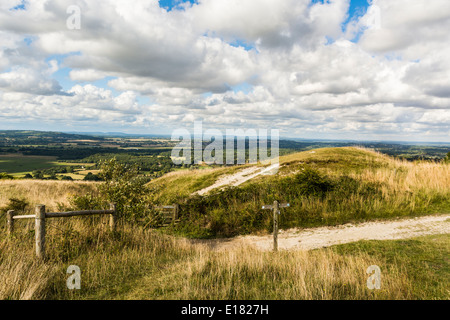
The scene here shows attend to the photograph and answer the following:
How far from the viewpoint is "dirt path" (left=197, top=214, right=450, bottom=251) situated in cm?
1122

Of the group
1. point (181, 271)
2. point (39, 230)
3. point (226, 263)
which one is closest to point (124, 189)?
point (39, 230)

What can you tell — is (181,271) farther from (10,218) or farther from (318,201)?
(318,201)

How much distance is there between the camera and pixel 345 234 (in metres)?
12.2

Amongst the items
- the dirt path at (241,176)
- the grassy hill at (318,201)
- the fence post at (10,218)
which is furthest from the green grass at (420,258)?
the dirt path at (241,176)

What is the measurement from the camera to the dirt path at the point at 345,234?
442 inches

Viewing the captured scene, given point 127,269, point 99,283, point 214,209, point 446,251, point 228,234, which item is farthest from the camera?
point 214,209

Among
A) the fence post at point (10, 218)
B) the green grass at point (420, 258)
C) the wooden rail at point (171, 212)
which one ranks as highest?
the fence post at point (10, 218)

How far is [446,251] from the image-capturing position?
846 cm

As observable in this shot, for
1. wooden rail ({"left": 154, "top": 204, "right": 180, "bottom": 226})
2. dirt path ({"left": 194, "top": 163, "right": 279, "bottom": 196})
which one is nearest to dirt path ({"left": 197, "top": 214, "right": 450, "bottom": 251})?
wooden rail ({"left": 154, "top": 204, "right": 180, "bottom": 226})

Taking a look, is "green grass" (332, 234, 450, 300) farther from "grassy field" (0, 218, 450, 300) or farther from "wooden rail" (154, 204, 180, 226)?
"wooden rail" (154, 204, 180, 226)

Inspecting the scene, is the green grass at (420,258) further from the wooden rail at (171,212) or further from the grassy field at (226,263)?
→ the wooden rail at (171,212)
